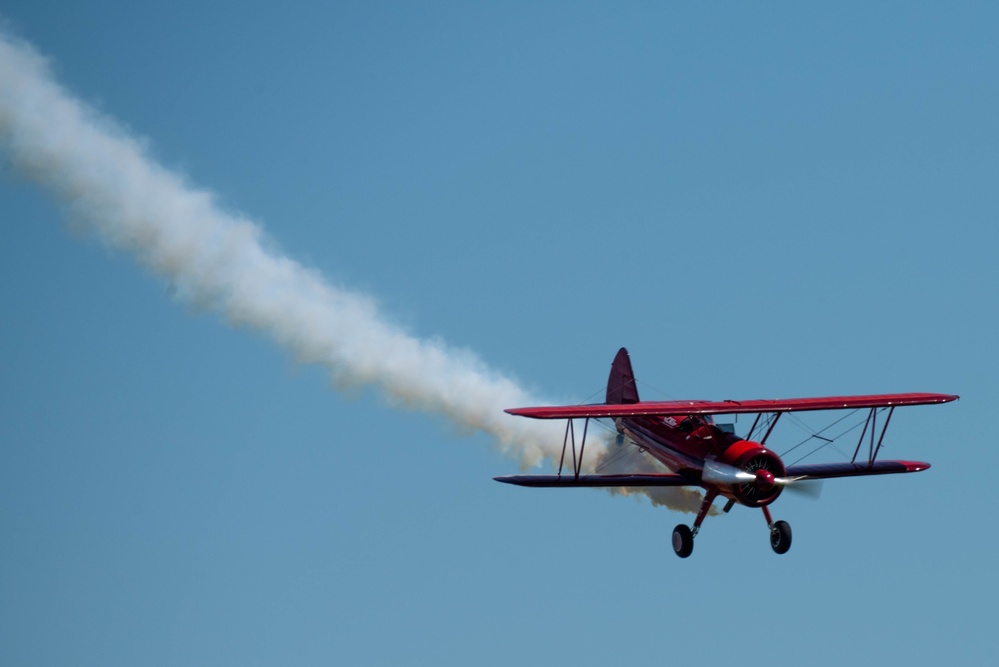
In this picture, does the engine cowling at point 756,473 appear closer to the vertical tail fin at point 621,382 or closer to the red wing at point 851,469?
the red wing at point 851,469

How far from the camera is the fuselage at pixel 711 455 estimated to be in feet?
140

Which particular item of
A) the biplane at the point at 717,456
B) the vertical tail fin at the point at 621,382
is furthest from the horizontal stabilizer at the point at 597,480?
the vertical tail fin at the point at 621,382

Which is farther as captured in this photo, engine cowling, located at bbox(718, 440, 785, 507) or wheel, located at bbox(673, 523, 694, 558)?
wheel, located at bbox(673, 523, 694, 558)

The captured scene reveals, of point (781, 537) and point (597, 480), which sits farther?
point (597, 480)

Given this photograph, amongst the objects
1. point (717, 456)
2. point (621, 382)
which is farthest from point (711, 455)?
point (621, 382)

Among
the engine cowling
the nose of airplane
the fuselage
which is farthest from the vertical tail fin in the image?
the nose of airplane

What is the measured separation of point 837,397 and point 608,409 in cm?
664

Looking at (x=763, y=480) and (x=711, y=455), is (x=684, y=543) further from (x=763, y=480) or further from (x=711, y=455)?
(x=763, y=480)

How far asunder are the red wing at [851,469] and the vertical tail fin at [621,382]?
913 cm

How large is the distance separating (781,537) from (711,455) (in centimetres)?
256

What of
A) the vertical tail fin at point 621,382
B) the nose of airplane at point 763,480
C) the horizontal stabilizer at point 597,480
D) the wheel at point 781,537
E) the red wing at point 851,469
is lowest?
the wheel at point 781,537

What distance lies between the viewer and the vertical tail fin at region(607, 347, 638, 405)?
178 feet

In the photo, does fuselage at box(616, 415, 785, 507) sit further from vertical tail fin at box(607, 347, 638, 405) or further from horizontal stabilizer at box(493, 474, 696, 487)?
vertical tail fin at box(607, 347, 638, 405)

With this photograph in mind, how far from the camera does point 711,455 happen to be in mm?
43906
